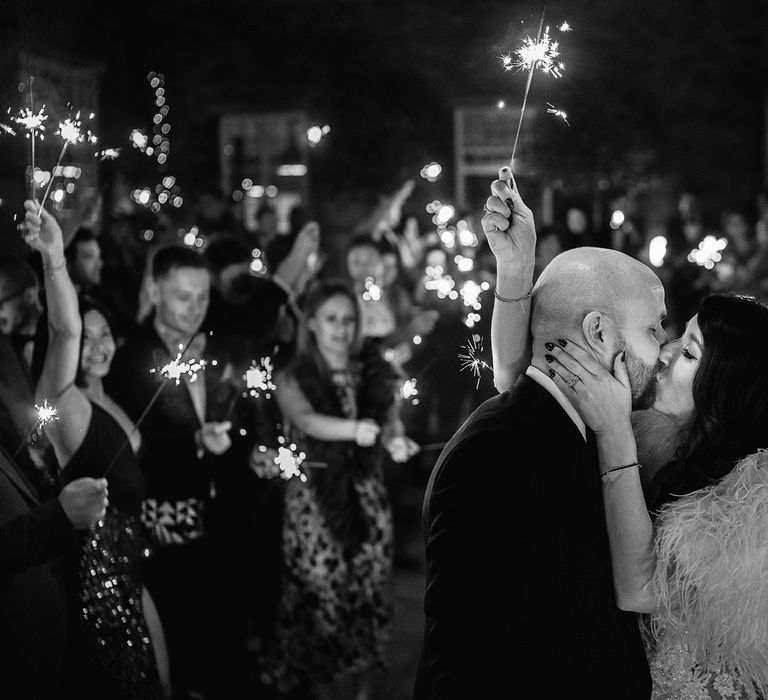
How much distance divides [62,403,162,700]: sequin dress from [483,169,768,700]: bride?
1.28 metres

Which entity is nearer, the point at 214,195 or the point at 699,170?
the point at 214,195

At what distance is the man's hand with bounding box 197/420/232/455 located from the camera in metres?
3.33

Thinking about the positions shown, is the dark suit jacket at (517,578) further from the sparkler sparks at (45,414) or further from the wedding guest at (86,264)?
the wedding guest at (86,264)

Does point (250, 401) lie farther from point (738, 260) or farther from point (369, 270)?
point (738, 260)

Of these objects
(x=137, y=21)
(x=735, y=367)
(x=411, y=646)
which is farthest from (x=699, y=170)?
(x=735, y=367)

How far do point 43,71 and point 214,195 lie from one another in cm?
525

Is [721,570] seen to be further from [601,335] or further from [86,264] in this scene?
[86,264]

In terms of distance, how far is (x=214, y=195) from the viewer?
8.98m

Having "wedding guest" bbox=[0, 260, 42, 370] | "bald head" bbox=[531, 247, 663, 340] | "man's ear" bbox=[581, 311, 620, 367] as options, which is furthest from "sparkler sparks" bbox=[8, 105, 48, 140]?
"man's ear" bbox=[581, 311, 620, 367]

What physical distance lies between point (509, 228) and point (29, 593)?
1.49m

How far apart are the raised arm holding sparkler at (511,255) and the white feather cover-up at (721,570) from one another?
0.53m

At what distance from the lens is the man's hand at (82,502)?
226 cm

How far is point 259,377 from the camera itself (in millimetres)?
3314

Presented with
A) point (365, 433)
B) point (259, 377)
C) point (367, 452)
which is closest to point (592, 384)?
point (259, 377)
